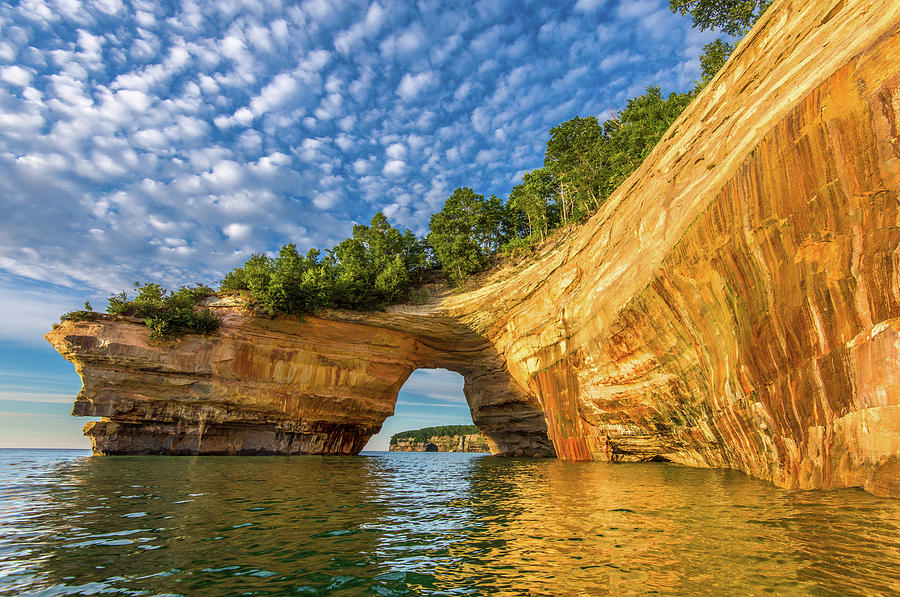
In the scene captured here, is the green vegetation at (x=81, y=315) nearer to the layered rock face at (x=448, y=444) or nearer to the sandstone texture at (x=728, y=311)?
the sandstone texture at (x=728, y=311)

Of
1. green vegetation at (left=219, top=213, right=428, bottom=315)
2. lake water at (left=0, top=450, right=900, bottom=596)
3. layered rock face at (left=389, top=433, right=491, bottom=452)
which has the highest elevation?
green vegetation at (left=219, top=213, right=428, bottom=315)

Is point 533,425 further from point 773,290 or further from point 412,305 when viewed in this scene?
point 773,290

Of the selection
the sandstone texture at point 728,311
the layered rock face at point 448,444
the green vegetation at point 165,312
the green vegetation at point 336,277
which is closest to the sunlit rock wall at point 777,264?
the sandstone texture at point 728,311

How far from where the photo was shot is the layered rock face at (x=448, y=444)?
402 ft

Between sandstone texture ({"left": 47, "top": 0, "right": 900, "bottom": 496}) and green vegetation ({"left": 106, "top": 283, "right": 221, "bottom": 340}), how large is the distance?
0.86 meters

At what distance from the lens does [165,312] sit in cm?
2669

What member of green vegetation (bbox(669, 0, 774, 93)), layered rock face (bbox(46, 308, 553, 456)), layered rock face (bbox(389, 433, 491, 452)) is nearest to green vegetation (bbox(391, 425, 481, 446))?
layered rock face (bbox(389, 433, 491, 452))

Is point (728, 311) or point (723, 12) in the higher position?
point (723, 12)

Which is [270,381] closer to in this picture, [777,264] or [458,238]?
[458,238]

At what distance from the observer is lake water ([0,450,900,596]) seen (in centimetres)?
358

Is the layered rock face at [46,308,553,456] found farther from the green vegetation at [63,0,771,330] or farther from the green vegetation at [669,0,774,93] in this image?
the green vegetation at [669,0,774,93]

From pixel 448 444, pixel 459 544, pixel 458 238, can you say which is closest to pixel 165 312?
pixel 458 238

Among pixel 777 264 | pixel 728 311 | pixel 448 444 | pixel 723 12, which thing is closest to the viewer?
pixel 777 264

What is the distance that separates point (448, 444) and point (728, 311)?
126 m
